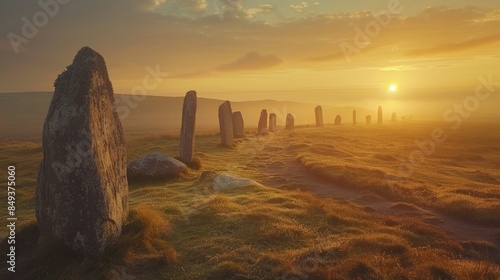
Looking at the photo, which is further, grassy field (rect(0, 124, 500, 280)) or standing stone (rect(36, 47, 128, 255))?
standing stone (rect(36, 47, 128, 255))

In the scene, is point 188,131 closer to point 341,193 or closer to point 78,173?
point 341,193

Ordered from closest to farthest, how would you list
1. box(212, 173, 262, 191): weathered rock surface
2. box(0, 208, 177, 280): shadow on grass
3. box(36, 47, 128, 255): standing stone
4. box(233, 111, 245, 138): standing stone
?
box(0, 208, 177, 280): shadow on grass → box(36, 47, 128, 255): standing stone → box(212, 173, 262, 191): weathered rock surface → box(233, 111, 245, 138): standing stone

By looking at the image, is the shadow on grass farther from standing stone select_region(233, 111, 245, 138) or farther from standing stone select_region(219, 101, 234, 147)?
standing stone select_region(233, 111, 245, 138)

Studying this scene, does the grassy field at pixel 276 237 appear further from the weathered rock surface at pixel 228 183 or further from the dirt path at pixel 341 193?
the weathered rock surface at pixel 228 183

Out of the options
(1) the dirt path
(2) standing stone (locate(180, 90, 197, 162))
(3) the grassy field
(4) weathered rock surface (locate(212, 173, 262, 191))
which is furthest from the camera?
(2) standing stone (locate(180, 90, 197, 162))

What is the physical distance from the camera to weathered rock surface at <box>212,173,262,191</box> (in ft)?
62.5

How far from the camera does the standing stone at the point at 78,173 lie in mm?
9594

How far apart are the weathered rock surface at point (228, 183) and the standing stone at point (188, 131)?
20.9 feet

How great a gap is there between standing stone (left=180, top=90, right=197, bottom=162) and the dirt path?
5.47 metres

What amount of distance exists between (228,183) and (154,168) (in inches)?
211

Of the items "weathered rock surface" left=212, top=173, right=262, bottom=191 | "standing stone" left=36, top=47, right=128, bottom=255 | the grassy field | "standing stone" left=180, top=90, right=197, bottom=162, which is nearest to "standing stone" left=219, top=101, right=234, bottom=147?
"standing stone" left=180, top=90, right=197, bottom=162

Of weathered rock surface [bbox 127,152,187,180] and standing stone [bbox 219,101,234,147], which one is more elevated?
standing stone [bbox 219,101,234,147]

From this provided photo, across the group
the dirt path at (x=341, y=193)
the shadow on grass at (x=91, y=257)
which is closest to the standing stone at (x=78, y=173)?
the shadow on grass at (x=91, y=257)

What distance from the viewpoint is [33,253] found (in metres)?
9.78
